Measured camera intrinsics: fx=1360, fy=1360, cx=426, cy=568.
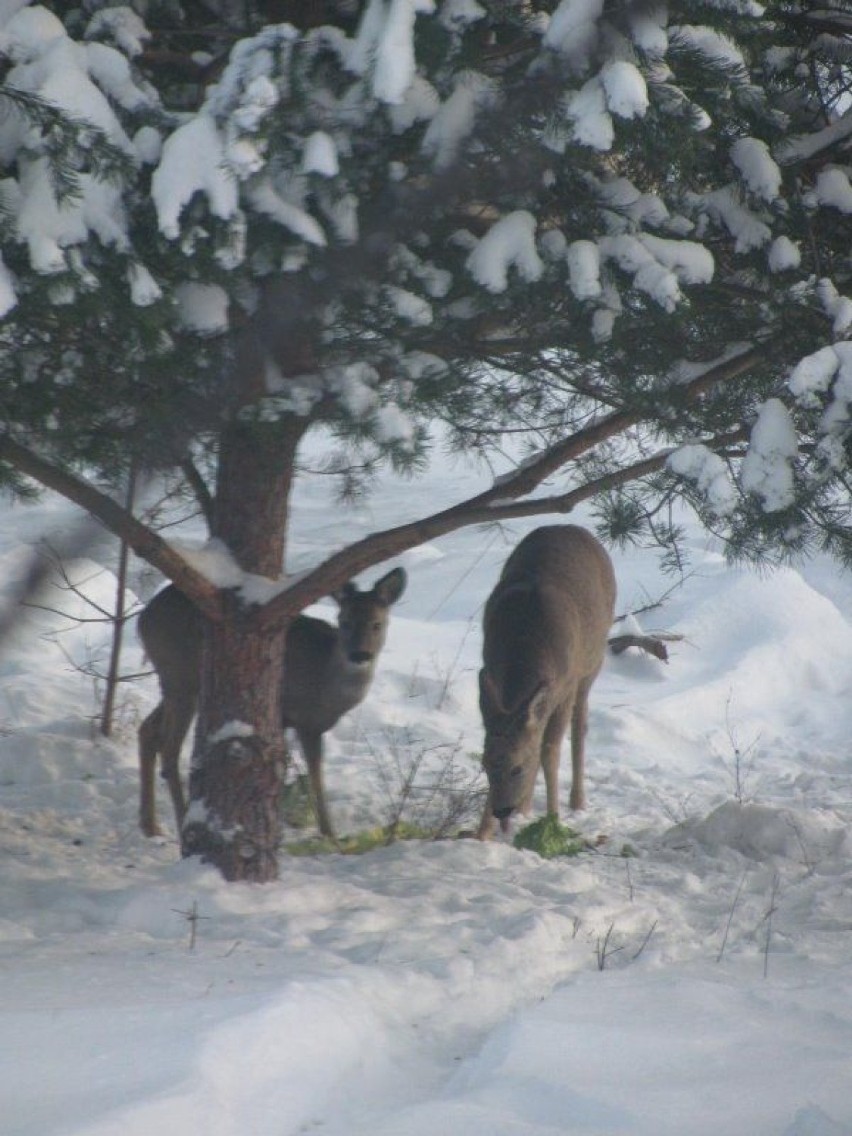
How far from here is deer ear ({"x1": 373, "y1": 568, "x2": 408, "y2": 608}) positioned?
26.1 feet

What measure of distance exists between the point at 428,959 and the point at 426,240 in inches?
93.2

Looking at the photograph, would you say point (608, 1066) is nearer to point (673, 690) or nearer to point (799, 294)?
point (799, 294)

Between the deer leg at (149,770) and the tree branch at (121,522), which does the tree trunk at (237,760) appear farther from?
the deer leg at (149,770)

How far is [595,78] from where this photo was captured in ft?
11.9

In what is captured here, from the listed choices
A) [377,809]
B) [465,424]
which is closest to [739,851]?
[377,809]

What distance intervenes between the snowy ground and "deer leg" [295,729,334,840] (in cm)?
45

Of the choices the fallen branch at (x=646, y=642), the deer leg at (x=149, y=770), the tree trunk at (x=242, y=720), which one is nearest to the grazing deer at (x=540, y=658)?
the deer leg at (x=149, y=770)

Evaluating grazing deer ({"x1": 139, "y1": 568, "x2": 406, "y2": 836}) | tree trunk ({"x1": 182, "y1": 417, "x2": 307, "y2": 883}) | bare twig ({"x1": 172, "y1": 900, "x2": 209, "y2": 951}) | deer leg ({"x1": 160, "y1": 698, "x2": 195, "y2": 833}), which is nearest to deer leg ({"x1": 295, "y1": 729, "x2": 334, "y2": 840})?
grazing deer ({"x1": 139, "y1": 568, "x2": 406, "y2": 836})

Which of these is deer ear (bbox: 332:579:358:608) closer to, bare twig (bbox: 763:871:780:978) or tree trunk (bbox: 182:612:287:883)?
tree trunk (bbox: 182:612:287:883)

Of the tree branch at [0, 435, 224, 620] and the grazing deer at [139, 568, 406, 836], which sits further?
the grazing deer at [139, 568, 406, 836]

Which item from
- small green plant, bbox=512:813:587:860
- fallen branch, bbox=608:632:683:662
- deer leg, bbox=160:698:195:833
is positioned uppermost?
fallen branch, bbox=608:632:683:662

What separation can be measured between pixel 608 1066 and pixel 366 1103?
66cm

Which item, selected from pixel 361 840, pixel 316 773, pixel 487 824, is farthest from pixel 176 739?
pixel 487 824

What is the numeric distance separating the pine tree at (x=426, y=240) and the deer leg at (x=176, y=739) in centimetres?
202
